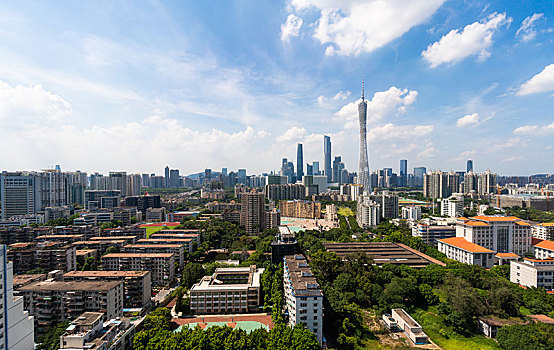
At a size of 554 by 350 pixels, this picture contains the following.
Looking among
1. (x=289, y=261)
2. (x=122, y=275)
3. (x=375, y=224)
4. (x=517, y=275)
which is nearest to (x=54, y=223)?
(x=122, y=275)

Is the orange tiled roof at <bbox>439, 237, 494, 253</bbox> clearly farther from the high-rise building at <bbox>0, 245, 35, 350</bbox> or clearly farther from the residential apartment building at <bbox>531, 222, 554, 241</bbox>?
the high-rise building at <bbox>0, 245, 35, 350</bbox>

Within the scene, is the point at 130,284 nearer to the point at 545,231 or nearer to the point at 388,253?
the point at 388,253

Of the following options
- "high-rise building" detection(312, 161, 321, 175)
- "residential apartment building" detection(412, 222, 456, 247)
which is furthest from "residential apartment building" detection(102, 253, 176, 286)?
"high-rise building" detection(312, 161, 321, 175)

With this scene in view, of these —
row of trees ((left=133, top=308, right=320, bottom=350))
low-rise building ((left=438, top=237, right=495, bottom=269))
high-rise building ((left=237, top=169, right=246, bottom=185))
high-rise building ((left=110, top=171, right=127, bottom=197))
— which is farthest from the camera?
high-rise building ((left=237, top=169, right=246, bottom=185))

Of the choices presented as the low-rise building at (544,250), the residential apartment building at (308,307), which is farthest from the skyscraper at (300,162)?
the residential apartment building at (308,307)

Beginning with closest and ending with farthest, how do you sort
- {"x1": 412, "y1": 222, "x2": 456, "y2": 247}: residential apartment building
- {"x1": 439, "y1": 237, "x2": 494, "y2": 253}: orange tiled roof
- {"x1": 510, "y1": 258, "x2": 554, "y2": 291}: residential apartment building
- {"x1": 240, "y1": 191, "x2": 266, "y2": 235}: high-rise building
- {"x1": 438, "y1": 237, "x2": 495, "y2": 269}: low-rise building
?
{"x1": 510, "y1": 258, "x2": 554, "y2": 291}: residential apartment building → {"x1": 438, "y1": 237, "x2": 495, "y2": 269}: low-rise building → {"x1": 439, "y1": 237, "x2": 494, "y2": 253}: orange tiled roof → {"x1": 412, "y1": 222, "x2": 456, "y2": 247}: residential apartment building → {"x1": 240, "y1": 191, "x2": 266, "y2": 235}: high-rise building

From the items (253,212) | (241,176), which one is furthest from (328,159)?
(253,212)

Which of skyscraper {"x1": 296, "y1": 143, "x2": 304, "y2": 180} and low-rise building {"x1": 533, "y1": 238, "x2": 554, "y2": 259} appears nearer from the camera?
low-rise building {"x1": 533, "y1": 238, "x2": 554, "y2": 259}

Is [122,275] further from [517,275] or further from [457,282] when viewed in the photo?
[517,275]
